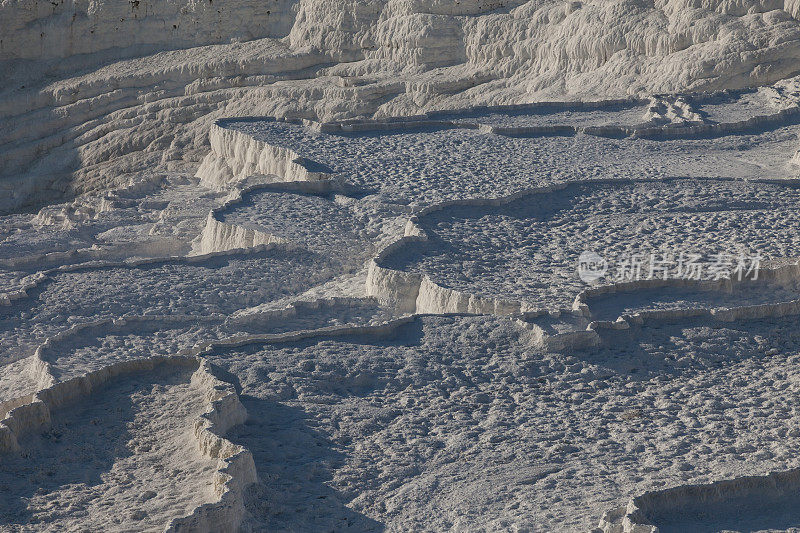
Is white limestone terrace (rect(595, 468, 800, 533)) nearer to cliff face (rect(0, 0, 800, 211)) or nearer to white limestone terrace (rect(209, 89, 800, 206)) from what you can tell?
white limestone terrace (rect(209, 89, 800, 206))

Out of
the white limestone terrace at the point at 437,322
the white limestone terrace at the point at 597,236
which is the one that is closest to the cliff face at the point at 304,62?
the white limestone terrace at the point at 437,322

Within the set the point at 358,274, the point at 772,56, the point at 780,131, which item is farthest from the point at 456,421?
the point at 772,56

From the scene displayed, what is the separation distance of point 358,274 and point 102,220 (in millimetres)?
5723

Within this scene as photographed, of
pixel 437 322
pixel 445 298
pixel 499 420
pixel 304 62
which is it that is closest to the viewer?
pixel 499 420

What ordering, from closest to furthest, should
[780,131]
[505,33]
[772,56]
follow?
[780,131] < [772,56] < [505,33]

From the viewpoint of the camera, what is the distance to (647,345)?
847 cm

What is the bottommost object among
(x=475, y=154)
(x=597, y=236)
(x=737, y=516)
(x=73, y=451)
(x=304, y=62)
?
(x=73, y=451)

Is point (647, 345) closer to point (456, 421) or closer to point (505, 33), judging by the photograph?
point (456, 421)

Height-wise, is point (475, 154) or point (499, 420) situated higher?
point (475, 154)

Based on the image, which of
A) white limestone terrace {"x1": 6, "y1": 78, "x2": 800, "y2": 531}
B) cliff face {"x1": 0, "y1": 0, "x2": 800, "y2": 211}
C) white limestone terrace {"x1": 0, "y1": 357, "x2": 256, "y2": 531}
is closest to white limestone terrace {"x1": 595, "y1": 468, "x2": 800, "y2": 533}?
white limestone terrace {"x1": 6, "y1": 78, "x2": 800, "y2": 531}

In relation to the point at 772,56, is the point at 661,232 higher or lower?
lower

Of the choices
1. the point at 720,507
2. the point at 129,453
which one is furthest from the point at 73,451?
the point at 720,507

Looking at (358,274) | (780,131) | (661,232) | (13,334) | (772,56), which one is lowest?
(13,334)

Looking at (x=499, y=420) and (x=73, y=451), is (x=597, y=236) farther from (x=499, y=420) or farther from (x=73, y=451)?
(x=73, y=451)
